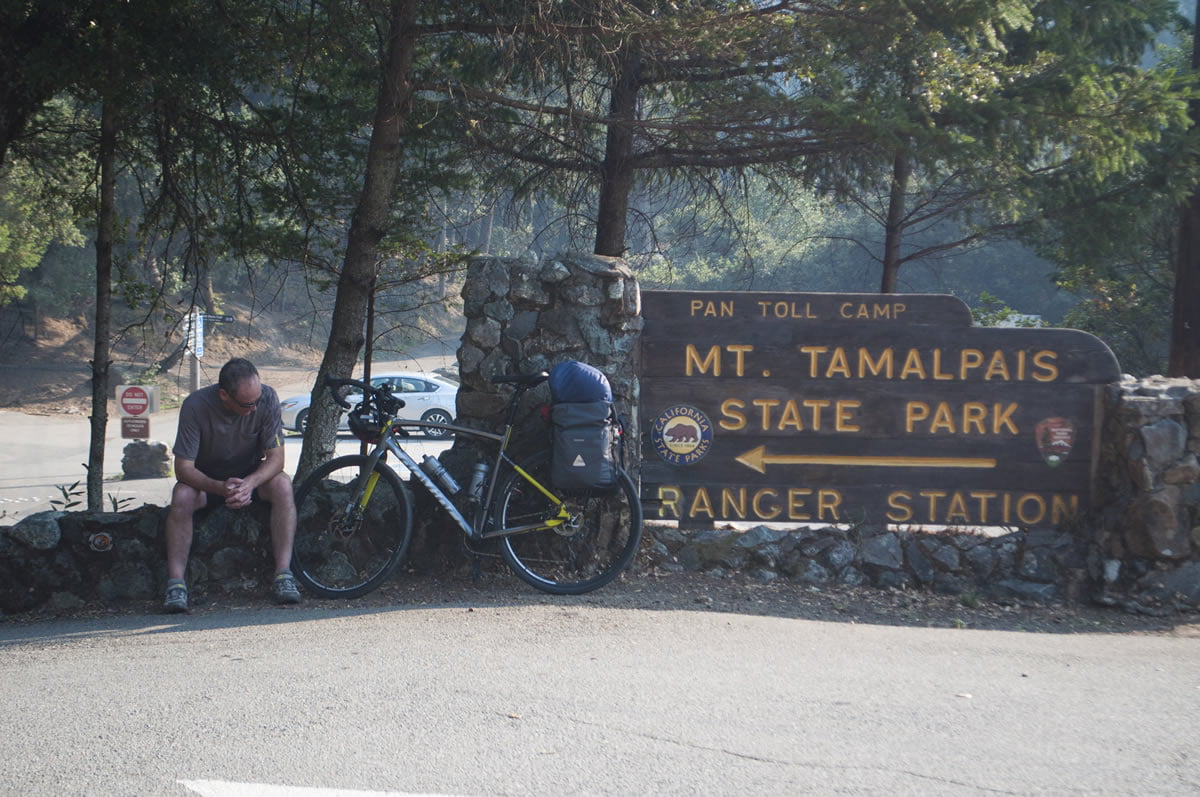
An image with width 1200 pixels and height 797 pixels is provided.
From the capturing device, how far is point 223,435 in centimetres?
601

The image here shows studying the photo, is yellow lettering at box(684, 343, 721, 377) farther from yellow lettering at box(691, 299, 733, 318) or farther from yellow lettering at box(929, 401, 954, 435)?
yellow lettering at box(929, 401, 954, 435)

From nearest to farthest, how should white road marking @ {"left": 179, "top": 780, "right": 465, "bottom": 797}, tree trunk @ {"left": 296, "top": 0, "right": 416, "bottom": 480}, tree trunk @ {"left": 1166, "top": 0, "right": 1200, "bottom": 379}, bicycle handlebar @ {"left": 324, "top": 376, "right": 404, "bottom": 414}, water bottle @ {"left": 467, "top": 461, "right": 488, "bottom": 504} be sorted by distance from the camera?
white road marking @ {"left": 179, "top": 780, "right": 465, "bottom": 797} < water bottle @ {"left": 467, "top": 461, "right": 488, "bottom": 504} < bicycle handlebar @ {"left": 324, "top": 376, "right": 404, "bottom": 414} < tree trunk @ {"left": 296, "top": 0, "right": 416, "bottom": 480} < tree trunk @ {"left": 1166, "top": 0, "right": 1200, "bottom": 379}

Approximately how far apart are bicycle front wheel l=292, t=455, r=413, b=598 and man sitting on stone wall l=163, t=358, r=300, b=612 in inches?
9.6

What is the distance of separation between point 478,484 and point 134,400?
11.3 m

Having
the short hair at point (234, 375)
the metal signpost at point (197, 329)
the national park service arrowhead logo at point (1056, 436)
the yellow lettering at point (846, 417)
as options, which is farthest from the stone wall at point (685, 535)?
the metal signpost at point (197, 329)

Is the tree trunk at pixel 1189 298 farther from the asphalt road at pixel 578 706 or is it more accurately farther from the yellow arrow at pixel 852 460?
the asphalt road at pixel 578 706

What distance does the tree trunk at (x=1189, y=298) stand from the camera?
1131cm

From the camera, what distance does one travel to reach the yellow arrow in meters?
6.87

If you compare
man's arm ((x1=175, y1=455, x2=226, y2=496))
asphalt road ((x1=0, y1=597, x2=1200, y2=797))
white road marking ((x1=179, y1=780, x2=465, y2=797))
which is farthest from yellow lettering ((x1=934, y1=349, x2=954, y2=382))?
white road marking ((x1=179, y1=780, x2=465, y2=797))

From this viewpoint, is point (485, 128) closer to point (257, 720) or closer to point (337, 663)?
point (337, 663)

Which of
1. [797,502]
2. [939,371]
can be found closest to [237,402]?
[797,502]

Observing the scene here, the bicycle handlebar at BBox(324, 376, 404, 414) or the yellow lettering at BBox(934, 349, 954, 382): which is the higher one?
the yellow lettering at BBox(934, 349, 954, 382)

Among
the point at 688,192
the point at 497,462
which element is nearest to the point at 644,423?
the point at 497,462

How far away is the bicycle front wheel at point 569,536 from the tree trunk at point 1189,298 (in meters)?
7.92
